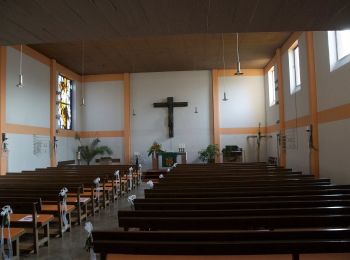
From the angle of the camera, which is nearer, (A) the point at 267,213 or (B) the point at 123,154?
(A) the point at 267,213

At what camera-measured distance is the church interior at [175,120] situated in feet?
8.32

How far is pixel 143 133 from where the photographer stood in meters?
15.0

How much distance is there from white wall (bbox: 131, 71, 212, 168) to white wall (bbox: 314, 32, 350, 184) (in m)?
7.25

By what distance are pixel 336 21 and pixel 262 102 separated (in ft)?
38.3

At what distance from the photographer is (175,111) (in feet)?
48.8

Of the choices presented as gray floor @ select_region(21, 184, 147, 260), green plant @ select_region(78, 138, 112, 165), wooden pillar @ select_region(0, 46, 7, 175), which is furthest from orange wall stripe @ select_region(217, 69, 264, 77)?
gray floor @ select_region(21, 184, 147, 260)

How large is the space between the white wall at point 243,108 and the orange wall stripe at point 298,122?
3.50 meters

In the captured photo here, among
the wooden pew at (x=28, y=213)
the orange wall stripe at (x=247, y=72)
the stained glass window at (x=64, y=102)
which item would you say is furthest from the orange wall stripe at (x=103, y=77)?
the wooden pew at (x=28, y=213)

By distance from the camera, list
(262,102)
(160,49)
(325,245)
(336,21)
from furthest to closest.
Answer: (262,102) < (160,49) < (336,21) < (325,245)

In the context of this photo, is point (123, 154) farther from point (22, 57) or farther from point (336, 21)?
point (336, 21)

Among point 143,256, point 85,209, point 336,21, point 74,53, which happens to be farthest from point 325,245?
point 74,53

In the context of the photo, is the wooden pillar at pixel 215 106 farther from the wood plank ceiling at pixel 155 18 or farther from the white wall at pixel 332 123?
the wood plank ceiling at pixel 155 18

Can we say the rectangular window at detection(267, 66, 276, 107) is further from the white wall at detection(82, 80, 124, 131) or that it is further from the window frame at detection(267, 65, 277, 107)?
the white wall at detection(82, 80, 124, 131)


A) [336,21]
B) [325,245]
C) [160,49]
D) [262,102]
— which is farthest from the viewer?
[262,102]
